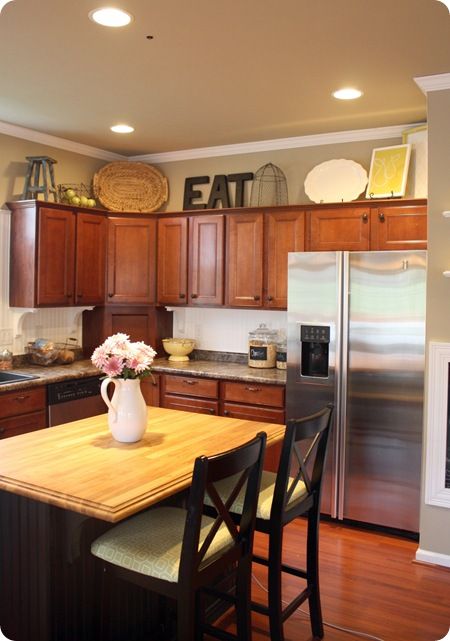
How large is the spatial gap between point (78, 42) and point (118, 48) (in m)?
0.19

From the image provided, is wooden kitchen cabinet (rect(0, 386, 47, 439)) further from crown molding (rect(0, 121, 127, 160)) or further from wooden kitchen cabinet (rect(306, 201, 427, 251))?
wooden kitchen cabinet (rect(306, 201, 427, 251))

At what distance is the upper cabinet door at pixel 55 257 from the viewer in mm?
4457

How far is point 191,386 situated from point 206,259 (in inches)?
40.1

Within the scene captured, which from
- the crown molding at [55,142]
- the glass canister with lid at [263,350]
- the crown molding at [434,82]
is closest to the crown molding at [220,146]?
the crown molding at [55,142]

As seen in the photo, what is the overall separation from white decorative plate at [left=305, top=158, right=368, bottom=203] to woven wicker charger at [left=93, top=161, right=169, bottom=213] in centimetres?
137

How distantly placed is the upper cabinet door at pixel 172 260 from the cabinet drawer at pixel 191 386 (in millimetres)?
661

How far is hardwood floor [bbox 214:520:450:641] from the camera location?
2.74 metres

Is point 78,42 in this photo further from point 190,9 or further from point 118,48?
point 190,9

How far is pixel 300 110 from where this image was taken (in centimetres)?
400

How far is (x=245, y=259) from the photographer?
4.68 m

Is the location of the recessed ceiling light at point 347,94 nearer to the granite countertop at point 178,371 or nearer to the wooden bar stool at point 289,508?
the granite countertop at point 178,371

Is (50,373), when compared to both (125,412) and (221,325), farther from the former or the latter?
(125,412)

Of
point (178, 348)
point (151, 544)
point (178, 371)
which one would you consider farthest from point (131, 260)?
point (151, 544)

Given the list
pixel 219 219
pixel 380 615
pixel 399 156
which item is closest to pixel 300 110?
pixel 399 156
